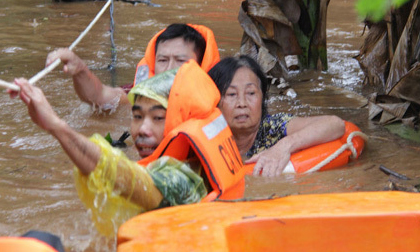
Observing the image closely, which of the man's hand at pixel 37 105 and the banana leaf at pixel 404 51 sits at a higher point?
the man's hand at pixel 37 105

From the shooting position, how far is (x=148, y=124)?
2.85m

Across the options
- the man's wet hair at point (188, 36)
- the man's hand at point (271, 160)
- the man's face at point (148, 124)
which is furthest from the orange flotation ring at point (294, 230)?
the man's wet hair at point (188, 36)

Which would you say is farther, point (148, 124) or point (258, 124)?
point (258, 124)

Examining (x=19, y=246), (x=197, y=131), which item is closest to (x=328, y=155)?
(x=197, y=131)

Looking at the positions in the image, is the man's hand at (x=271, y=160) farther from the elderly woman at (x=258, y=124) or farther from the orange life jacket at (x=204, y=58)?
the orange life jacket at (x=204, y=58)

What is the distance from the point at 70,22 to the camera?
9516 millimetres

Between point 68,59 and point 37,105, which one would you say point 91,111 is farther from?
point 37,105

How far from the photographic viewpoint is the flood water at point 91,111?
3.48 metres

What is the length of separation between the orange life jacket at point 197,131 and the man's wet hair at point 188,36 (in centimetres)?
149

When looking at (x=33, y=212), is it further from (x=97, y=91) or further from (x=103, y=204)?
(x=97, y=91)

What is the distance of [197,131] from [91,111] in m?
2.80

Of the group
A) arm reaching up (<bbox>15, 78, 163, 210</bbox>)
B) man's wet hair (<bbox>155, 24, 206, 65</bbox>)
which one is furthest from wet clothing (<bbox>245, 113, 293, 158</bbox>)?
arm reaching up (<bbox>15, 78, 163, 210</bbox>)

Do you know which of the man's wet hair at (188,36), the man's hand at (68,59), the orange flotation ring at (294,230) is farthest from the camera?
the man's wet hair at (188,36)

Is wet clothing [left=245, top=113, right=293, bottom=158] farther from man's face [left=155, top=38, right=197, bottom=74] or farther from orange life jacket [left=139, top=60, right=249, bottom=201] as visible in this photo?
orange life jacket [left=139, top=60, right=249, bottom=201]
